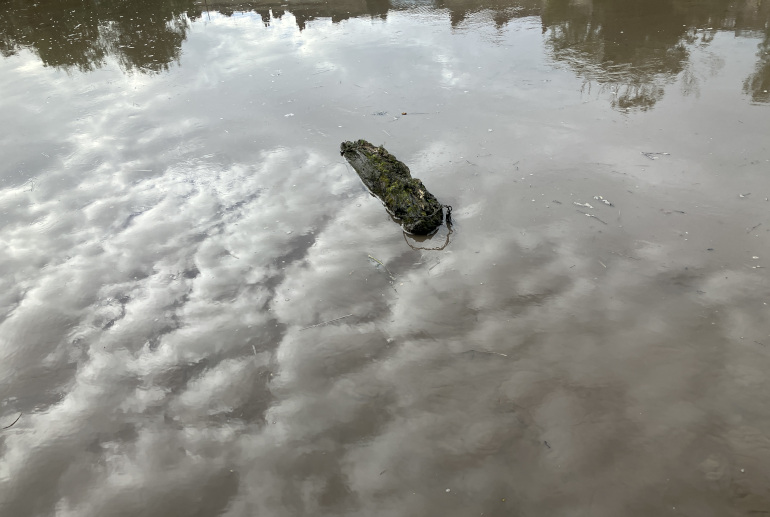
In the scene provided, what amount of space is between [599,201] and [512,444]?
3.52 m

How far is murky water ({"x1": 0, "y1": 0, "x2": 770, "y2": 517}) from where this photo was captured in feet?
12.9

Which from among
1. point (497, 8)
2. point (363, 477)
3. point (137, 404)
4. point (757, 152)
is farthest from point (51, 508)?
point (497, 8)

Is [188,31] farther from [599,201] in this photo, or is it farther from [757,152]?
[757,152]

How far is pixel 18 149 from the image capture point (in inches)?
322

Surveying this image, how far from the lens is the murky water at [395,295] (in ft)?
12.9

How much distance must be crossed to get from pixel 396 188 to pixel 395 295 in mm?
1620

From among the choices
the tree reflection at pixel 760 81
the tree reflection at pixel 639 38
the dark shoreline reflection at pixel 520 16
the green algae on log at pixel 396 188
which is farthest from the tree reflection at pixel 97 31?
the tree reflection at pixel 760 81

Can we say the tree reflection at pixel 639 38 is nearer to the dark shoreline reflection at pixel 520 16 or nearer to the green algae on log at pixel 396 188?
the dark shoreline reflection at pixel 520 16

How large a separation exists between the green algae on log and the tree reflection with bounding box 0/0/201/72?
20.2 feet

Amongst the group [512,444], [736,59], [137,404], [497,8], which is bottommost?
[512,444]

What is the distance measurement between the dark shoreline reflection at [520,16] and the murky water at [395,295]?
0.60 ft

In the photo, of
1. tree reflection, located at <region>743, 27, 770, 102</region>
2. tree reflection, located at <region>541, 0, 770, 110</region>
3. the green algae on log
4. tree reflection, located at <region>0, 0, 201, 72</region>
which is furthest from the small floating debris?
tree reflection, located at <region>0, 0, 201, 72</region>

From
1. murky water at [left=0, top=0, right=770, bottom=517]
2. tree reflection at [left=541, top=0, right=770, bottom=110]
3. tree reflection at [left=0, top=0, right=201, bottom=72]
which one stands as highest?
tree reflection at [left=0, top=0, right=201, bottom=72]

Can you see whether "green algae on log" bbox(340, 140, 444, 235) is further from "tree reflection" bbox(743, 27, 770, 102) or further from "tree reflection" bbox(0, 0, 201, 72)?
"tree reflection" bbox(0, 0, 201, 72)
